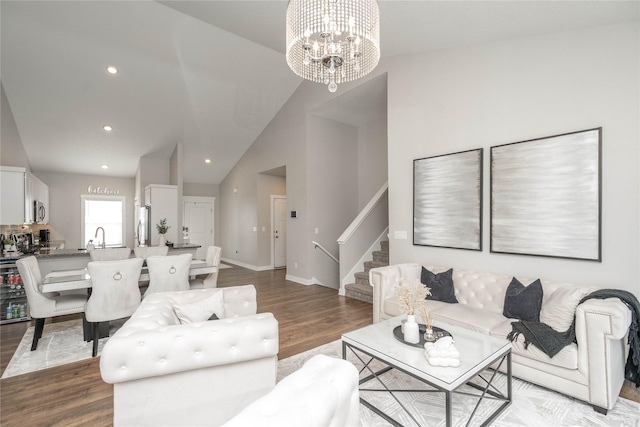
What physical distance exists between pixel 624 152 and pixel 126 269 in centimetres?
494

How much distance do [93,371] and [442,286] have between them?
368 cm

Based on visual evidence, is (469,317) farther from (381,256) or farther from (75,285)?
(75,285)

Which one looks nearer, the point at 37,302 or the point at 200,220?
the point at 37,302

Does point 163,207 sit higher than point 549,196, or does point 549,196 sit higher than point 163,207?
point 549,196

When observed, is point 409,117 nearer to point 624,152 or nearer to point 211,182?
point 624,152

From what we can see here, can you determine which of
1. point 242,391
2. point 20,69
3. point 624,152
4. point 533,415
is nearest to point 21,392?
point 242,391

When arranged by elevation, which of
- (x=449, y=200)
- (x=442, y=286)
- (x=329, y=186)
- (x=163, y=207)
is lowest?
(x=442, y=286)

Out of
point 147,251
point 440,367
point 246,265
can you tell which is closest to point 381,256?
point 440,367

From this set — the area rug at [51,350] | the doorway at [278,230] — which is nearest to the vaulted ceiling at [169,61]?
the doorway at [278,230]

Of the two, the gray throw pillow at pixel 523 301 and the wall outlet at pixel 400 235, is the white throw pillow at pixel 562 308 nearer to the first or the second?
the gray throw pillow at pixel 523 301

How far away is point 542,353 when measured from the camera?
7.60ft

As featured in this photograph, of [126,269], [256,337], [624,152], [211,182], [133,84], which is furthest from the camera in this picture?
[211,182]

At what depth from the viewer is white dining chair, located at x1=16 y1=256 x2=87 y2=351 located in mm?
3102

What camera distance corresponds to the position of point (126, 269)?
3172 mm
